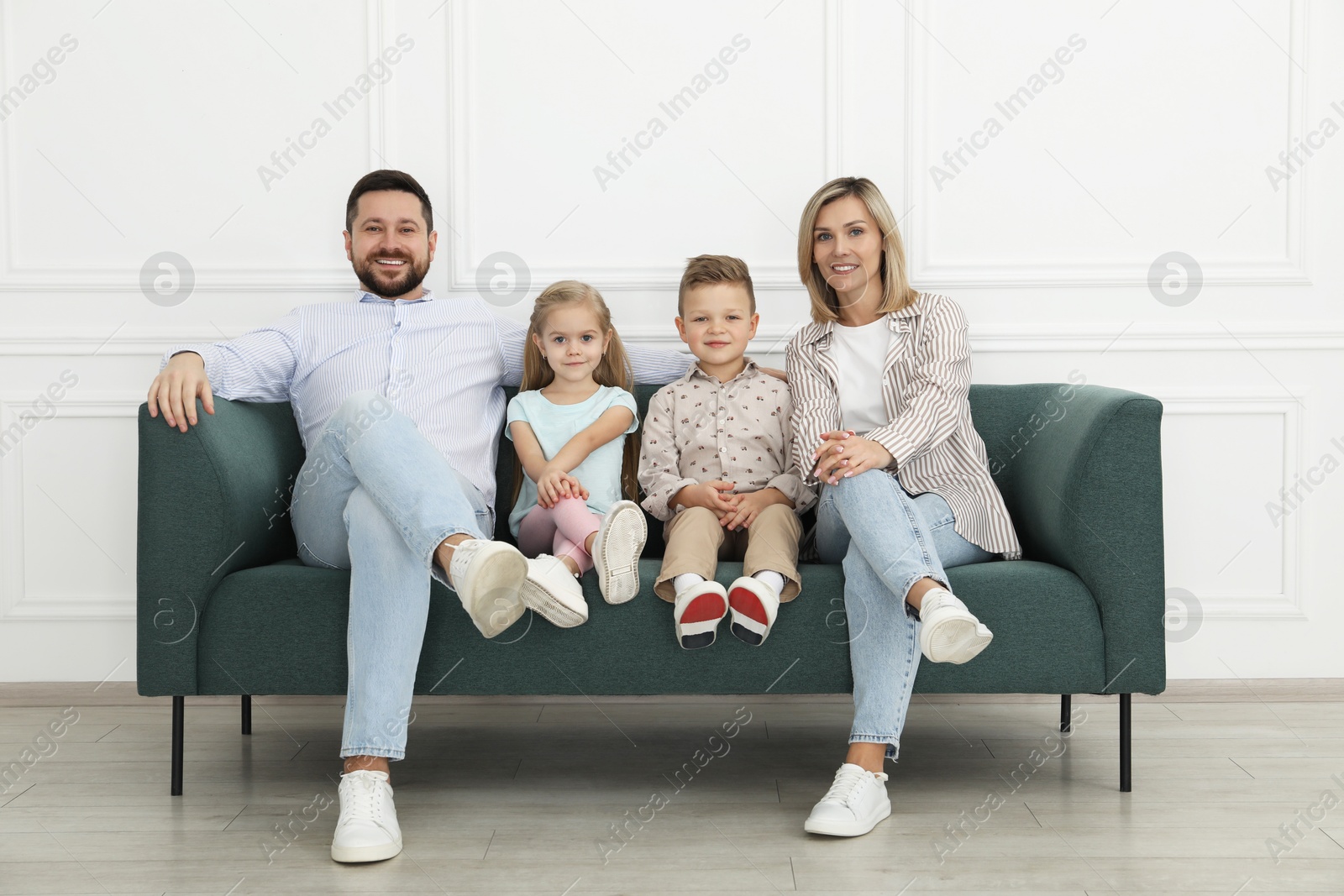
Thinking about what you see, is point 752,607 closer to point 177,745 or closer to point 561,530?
point 561,530

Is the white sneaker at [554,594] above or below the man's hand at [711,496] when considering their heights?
below

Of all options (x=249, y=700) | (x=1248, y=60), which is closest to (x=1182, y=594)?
(x=1248, y=60)

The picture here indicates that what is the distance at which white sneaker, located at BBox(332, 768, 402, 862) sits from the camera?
1.50 meters

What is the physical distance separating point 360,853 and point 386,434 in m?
0.64

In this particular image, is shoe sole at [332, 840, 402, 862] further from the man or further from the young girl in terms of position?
the young girl

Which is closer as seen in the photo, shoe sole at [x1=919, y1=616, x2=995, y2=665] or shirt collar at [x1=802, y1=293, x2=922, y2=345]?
shoe sole at [x1=919, y1=616, x2=995, y2=665]

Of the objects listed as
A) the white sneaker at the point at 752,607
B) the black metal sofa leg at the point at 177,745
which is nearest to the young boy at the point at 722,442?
the white sneaker at the point at 752,607

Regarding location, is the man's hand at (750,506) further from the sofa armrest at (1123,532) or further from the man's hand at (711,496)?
the sofa armrest at (1123,532)

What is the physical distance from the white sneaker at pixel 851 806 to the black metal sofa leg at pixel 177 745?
1104mm

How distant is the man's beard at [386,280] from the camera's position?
2.21 meters

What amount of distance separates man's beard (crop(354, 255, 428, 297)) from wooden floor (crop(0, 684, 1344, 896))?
98cm

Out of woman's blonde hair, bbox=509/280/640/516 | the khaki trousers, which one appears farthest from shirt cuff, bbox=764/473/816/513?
woman's blonde hair, bbox=509/280/640/516

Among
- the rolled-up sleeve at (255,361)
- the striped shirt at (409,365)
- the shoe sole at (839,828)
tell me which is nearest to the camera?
the shoe sole at (839,828)

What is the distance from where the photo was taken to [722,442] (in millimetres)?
2045
